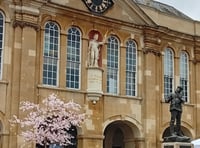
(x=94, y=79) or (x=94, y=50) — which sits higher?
(x=94, y=50)

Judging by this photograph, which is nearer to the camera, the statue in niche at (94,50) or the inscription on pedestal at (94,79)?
the inscription on pedestal at (94,79)

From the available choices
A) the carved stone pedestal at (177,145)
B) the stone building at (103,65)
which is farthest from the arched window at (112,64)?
the carved stone pedestal at (177,145)

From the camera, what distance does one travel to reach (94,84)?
29.8 m

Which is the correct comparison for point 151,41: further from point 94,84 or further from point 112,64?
point 94,84

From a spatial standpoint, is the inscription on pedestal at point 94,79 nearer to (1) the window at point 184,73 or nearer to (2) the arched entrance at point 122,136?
(2) the arched entrance at point 122,136

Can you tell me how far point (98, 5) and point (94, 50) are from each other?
2980 millimetres

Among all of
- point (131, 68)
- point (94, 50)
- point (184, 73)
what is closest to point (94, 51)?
point (94, 50)

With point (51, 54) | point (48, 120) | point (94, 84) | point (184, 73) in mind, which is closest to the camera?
point (48, 120)

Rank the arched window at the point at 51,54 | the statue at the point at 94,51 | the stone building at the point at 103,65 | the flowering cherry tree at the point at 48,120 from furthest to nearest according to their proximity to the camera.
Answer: the statue at the point at 94,51 < the arched window at the point at 51,54 < the stone building at the point at 103,65 < the flowering cherry tree at the point at 48,120

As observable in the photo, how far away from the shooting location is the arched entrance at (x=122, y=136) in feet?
105

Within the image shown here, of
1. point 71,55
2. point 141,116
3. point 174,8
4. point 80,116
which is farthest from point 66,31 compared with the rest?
point 174,8

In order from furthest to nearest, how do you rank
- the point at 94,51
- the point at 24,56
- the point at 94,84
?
the point at 94,51 → the point at 94,84 → the point at 24,56

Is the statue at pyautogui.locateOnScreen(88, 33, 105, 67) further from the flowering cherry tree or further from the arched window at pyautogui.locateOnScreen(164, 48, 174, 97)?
the arched window at pyautogui.locateOnScreen(164, 48, 174, 97)

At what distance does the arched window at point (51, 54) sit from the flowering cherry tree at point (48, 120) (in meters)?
1.26
